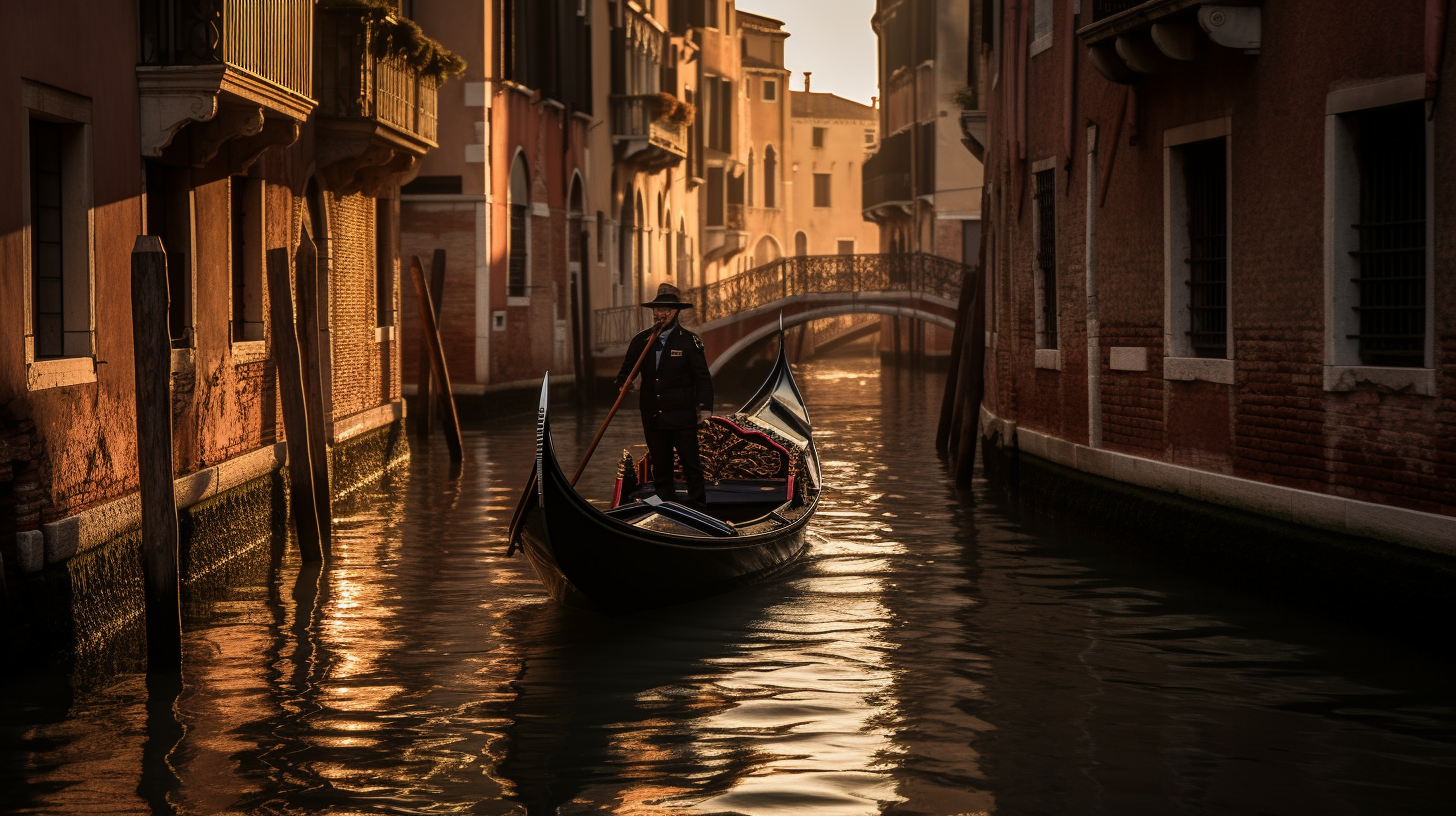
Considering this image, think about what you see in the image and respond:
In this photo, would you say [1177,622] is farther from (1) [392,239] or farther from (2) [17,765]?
(1) [392,239]

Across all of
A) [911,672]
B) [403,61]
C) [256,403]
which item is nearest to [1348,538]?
[911,672]

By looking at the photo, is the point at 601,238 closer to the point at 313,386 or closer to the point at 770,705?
the point at 313,386

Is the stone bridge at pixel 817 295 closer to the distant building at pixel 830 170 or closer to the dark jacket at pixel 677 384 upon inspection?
the dark jacket at pixel 677 384

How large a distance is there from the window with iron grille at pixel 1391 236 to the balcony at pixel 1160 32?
0.89 meters

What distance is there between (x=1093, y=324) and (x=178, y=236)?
17.1 ft

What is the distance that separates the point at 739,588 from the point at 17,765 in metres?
4.16

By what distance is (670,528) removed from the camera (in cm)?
849

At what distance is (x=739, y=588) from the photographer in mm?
8969

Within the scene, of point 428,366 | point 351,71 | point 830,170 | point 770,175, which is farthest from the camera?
point 830,170

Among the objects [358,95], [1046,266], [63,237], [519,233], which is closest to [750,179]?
[519,233]

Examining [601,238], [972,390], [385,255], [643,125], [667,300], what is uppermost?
[643,125]

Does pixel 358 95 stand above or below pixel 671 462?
above

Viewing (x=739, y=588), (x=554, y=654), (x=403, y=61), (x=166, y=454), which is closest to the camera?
(x=166, y=454)

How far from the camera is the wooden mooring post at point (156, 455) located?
6.57 metres
